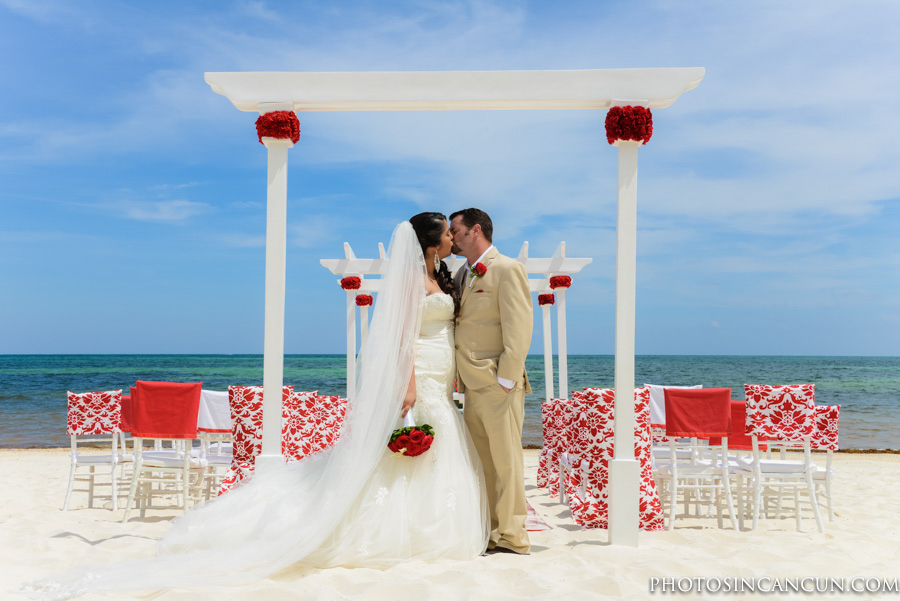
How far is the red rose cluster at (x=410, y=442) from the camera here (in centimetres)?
412

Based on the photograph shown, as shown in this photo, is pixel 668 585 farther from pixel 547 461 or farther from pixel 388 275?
pixel 547 461

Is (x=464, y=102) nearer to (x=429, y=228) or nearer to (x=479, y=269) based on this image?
(x=429, y=228)

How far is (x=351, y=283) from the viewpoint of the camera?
31.5ft

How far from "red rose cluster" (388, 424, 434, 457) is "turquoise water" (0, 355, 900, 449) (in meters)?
11.8

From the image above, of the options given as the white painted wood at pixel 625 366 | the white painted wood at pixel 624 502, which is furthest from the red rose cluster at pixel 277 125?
the white painted wood at pixel 624 502

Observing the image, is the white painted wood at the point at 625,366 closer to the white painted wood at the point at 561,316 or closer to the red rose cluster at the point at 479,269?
the red rose cluster at the point at 479,269

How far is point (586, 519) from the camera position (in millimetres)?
5738

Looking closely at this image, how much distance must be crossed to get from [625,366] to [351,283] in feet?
18.2

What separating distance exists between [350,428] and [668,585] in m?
2.03

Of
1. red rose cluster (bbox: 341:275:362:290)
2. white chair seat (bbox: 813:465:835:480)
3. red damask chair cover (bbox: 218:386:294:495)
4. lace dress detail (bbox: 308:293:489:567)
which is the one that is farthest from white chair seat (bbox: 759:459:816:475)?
red rose cluster (bbox: 341:275:362:290)

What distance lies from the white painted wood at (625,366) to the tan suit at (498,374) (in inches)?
27.9

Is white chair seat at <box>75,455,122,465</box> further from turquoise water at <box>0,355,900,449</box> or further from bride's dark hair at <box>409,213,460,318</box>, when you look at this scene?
turquoise water at <box>0,355,900,449</box>

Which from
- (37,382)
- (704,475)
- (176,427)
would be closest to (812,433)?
(704,475)

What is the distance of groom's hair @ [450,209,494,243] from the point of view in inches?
183
